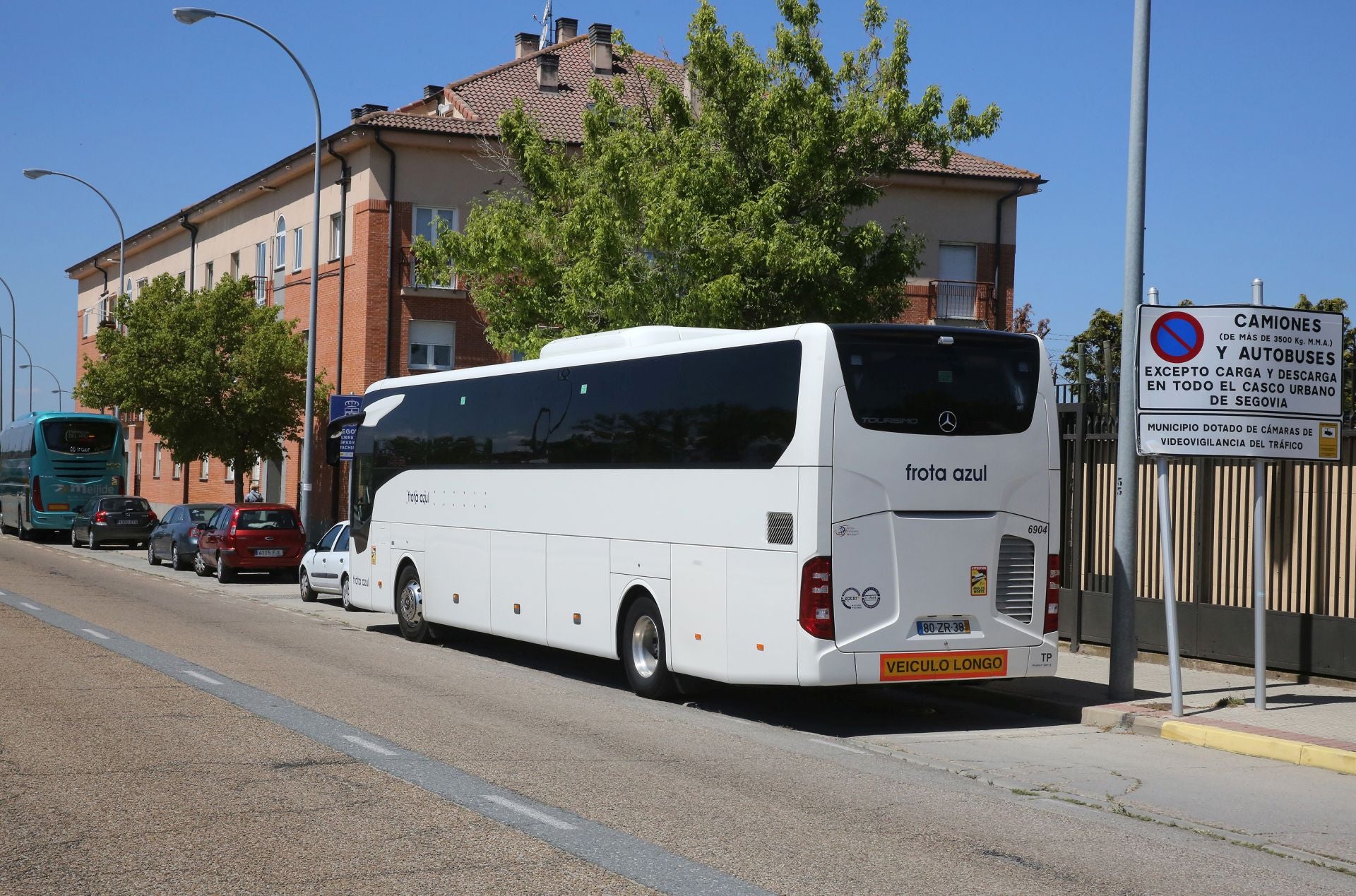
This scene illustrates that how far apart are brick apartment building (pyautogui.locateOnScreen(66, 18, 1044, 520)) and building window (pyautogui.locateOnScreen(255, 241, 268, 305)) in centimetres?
8

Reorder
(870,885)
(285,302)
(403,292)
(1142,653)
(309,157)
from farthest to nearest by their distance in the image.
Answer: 1. (285,302)
2. (309,157)
3. (403,292)
4. (1142,653)
5. (870,885)

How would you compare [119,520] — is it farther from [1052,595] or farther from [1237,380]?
[1237,380]

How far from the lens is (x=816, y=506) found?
1132 centimetres

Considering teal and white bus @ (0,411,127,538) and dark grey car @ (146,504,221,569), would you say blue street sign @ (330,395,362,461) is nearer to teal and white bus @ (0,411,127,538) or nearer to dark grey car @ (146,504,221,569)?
dark grey car @ (146,504,221,569)

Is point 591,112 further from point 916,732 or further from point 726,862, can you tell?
point 726,862

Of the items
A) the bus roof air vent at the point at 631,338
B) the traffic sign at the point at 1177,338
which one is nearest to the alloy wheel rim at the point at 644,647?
the bus roof air vent at the point at 631,338

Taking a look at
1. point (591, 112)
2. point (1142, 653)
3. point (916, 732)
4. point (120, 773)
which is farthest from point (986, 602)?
point (591, 112)

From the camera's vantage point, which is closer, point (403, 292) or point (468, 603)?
point (468, 603)

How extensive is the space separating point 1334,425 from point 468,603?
9.48 m

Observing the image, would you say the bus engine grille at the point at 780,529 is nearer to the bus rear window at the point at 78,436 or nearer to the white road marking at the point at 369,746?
the white road marking at the point at 369,746

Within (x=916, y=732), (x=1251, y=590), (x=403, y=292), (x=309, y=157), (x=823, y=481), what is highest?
(x=309, y=157)

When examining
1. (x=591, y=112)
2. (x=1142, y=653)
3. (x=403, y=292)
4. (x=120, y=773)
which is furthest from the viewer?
(x=403, y=292)

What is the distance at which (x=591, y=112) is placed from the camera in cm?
2494

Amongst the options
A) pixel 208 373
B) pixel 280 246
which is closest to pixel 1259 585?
pixel 208 373
